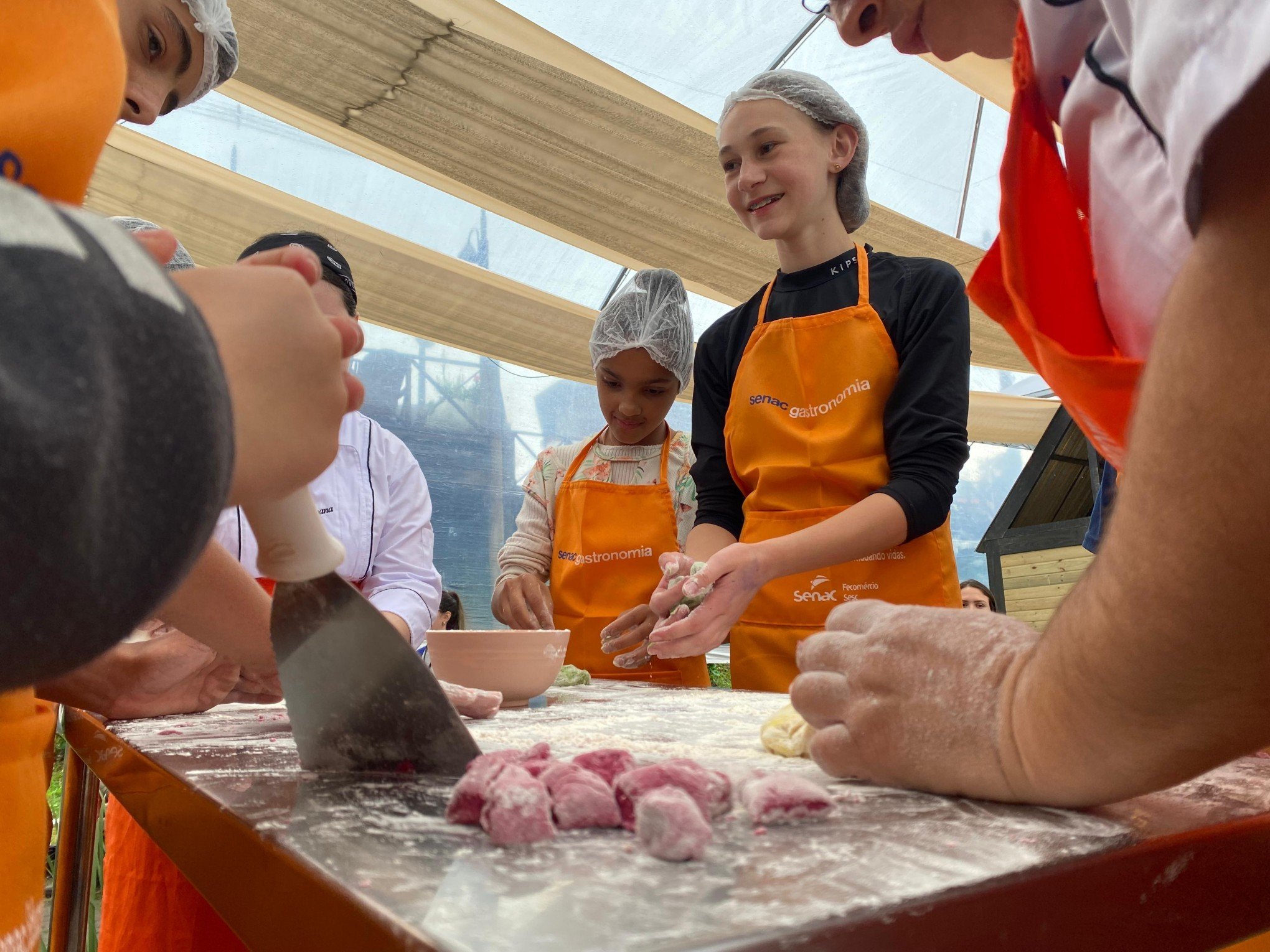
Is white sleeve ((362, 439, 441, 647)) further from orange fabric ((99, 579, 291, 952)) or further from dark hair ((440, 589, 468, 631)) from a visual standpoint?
dark hair ((440, 589, 468, 631))

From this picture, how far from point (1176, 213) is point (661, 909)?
0.77 metres

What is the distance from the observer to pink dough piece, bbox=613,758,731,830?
0.69 meters

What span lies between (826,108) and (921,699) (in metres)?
A: 2.18

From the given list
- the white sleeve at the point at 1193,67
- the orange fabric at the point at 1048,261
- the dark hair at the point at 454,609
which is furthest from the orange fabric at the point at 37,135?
the dark hair at the point at 454,609

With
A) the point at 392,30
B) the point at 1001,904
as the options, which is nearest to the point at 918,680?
the point at 1001,904

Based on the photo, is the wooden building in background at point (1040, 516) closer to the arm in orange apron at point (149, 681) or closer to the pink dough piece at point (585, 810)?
the arm in orange apron at point (149, 681)

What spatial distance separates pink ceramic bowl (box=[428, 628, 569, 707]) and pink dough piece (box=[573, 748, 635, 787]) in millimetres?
681

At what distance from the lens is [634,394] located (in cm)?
333

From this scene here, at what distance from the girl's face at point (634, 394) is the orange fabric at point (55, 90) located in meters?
2.52

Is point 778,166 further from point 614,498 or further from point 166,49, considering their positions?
point 166,49

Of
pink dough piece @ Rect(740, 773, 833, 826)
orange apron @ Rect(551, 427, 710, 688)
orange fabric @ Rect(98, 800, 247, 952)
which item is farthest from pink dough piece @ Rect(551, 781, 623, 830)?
orange apron @ Rect(551, 427, 710, 688)

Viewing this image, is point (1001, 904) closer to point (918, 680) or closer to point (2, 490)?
point (918, 680)

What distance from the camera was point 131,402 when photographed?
36cm

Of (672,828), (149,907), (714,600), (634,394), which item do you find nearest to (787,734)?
(672,828)
